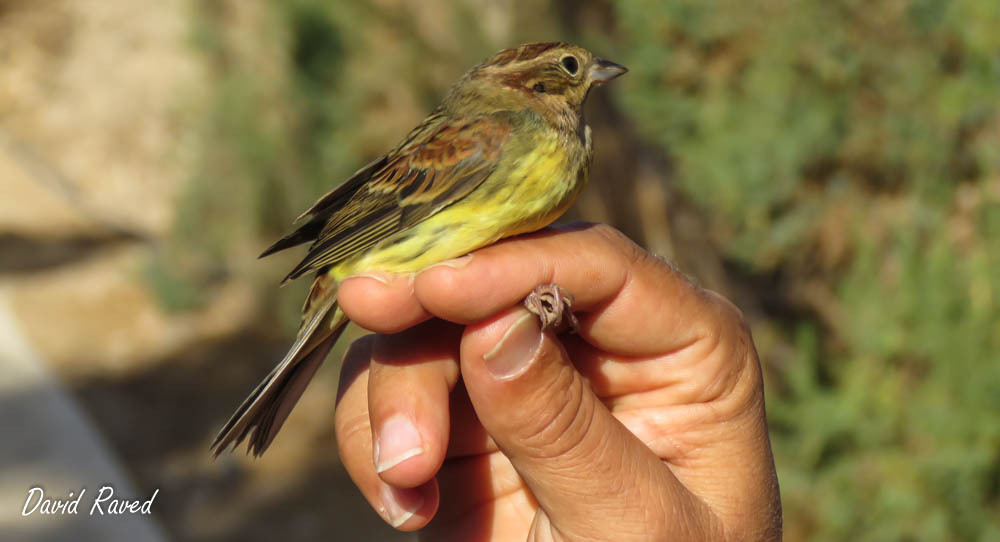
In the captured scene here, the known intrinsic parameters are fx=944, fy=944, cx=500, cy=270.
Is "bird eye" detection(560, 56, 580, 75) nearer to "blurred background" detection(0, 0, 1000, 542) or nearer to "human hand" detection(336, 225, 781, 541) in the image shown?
"human hand" detection(336, 225, 781, 541)

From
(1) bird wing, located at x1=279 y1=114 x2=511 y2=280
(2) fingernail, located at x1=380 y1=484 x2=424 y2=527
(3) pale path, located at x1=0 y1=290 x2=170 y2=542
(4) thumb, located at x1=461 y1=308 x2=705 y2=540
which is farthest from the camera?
(3) pale path, located at x1=0 y1=290 x2=170 y2=542

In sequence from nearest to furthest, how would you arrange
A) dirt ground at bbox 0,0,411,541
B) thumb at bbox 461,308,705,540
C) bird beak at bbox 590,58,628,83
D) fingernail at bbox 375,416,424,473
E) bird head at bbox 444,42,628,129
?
thumb at bbox 461,308,705,540 → fingernail at bbox 375,416,424,473 → bird head at bbox 444,42,628,129 → bird beak at bbox 590,58,628,83 → dirt ground at bbox 0,0,411,541

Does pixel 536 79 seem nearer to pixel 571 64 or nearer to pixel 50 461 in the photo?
pixel 571 64

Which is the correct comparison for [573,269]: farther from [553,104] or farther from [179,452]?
[179,452]

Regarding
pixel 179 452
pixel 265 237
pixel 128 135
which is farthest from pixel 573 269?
pixel 128 135

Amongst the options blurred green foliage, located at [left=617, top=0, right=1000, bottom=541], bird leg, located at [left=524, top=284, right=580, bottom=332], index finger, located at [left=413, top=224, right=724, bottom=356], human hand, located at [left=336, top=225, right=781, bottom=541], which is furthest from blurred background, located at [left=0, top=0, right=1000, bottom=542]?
bird leg, located at [left=524, top=284, right=580, bottom=332]
